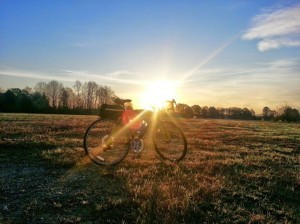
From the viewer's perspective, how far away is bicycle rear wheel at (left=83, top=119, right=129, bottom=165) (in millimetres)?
11016

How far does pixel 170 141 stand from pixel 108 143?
7.01ft

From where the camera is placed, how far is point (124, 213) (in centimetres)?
667

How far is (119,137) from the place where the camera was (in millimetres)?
11250

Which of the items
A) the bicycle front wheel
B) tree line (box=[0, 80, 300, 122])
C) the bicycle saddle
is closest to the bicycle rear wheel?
the bicycle saddle

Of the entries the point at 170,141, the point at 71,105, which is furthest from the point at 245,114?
the point at 170,141

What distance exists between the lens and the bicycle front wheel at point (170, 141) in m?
11.6

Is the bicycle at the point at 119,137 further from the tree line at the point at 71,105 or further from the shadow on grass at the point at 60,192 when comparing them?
the tree line at the point at 71,105

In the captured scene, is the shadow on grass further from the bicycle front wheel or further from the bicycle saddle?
the bicycle saddle

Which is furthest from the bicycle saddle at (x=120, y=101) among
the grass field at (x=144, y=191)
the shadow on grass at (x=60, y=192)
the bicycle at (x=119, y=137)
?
the shadow on grass at (x=60, y=192)

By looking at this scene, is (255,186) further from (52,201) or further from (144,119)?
(52,201)

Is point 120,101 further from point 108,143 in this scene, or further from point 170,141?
point 170,141

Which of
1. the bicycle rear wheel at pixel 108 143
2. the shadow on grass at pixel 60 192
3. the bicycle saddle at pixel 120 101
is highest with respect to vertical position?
the bicycle saddle at pixel 120 101

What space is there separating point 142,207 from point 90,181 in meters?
2.51

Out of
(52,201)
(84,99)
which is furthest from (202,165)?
(84,99)
